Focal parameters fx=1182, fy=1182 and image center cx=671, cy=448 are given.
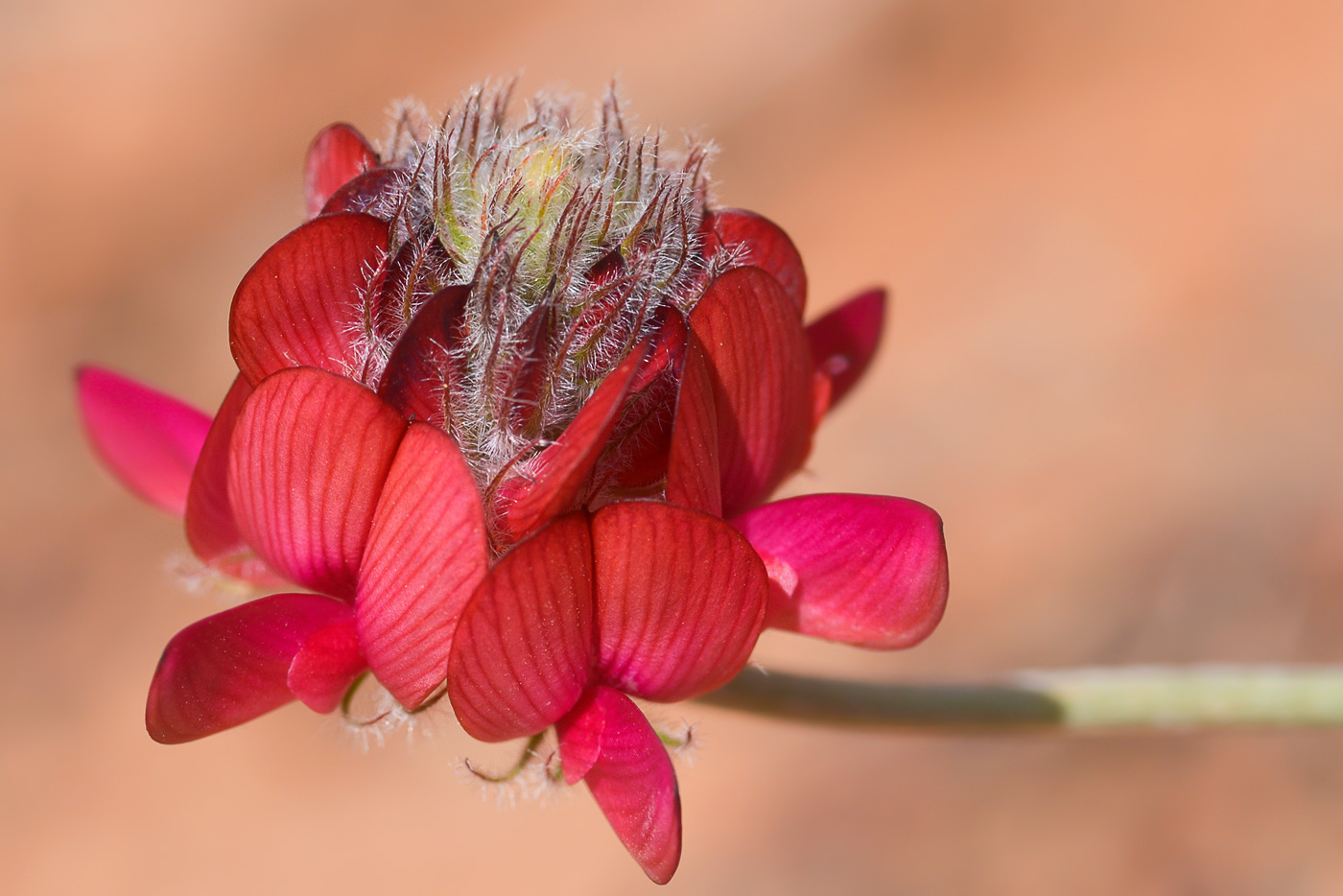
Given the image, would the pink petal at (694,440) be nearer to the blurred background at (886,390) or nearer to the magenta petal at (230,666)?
the magenta petal at (230,666)

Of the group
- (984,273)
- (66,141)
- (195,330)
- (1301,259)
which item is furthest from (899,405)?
(66,141)

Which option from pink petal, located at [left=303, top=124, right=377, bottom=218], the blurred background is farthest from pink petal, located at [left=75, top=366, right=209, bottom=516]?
the blurred background

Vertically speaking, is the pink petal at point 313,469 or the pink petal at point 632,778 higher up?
the pink petal at point 313,469

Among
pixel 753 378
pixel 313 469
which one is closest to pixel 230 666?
pixel 313 469

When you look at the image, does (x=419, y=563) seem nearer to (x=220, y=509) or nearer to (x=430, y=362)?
(x=430, y=362)

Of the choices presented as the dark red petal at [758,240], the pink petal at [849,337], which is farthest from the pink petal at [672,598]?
the pink petal at [849,337]

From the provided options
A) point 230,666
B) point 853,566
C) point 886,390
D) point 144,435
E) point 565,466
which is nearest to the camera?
point 565,466
